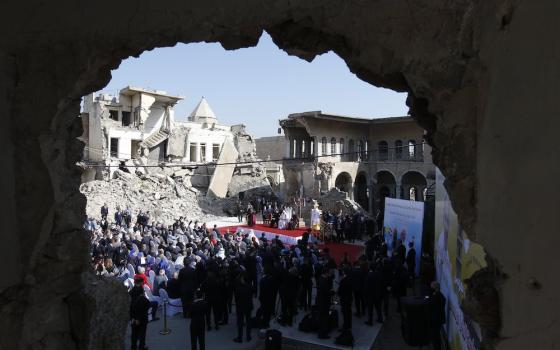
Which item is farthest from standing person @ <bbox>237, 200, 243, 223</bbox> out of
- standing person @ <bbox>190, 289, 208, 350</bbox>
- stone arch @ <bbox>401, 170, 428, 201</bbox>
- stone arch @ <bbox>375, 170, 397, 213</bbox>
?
standing person @ <bbox>190, 289, 208, 350</bbox>

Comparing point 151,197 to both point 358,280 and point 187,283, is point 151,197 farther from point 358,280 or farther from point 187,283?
point 358,280

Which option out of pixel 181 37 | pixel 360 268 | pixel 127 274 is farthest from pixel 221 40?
pixel 127 274

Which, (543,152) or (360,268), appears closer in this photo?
(543,152)

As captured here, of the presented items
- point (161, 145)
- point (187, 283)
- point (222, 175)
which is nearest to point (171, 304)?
point (187, 283)

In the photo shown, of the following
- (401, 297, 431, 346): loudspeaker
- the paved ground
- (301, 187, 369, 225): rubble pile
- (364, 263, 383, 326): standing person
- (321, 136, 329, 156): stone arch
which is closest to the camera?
(401, 297, 431, 346): loudspeaker

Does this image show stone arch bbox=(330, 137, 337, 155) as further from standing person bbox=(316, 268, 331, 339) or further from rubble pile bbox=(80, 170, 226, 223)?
standing person bbox=(316, 268, 331, 339)

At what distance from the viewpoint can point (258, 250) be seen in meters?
13.4

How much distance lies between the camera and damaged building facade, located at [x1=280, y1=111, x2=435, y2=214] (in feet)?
101

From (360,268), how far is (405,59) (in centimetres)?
712

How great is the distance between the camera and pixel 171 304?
10211mm

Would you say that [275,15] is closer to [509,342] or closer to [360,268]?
[509,342]

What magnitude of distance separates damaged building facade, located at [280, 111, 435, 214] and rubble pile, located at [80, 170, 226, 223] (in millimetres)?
7220

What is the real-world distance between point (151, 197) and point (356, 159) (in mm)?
16474

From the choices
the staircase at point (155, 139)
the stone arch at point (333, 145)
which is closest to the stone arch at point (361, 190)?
the stone arch at point (333, 145)
